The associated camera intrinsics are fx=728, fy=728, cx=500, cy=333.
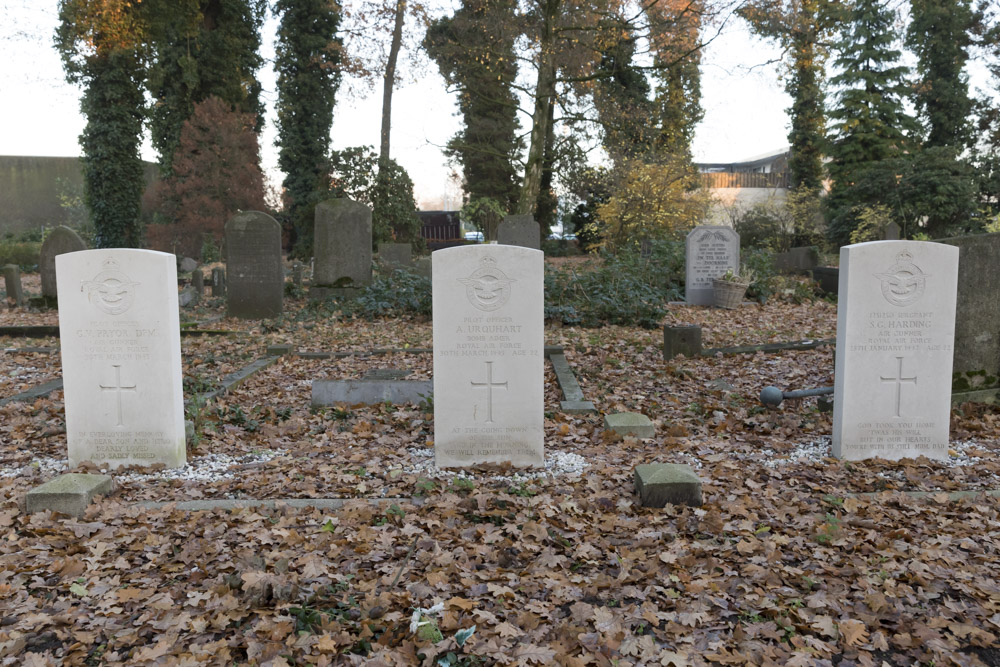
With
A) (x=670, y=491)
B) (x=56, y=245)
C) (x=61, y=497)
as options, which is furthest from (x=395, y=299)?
(x=670, y=491)

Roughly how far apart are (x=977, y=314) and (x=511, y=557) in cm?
494

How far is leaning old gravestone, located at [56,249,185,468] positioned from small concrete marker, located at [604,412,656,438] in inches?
128

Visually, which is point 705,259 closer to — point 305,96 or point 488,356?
point 488,356

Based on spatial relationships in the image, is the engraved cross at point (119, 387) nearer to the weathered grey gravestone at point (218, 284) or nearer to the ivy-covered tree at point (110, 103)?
the weathered grey gravestone at point (218, 284)

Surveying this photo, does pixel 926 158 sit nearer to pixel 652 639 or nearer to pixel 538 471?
pixel 538 471

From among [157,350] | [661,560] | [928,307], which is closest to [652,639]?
[661,560]

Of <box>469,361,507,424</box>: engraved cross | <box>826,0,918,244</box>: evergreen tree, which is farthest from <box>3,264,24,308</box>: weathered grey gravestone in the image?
<box>826,0,918,244</box>: evergreen tree

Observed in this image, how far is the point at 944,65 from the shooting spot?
2786 cm

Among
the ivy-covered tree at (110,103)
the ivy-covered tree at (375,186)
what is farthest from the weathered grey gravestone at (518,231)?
the ivy-covered tree at (110,103)

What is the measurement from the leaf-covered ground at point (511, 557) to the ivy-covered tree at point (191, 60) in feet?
65.6

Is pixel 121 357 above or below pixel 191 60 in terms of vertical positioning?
below

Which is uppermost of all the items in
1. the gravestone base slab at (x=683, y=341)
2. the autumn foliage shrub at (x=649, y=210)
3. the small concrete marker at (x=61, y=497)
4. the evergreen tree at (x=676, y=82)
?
the evergreen tree at (x=676, y=82)

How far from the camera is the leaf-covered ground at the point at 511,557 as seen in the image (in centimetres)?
287

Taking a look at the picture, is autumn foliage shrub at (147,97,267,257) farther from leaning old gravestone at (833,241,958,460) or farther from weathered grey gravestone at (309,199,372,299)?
leaning old gravestone at (833,241,958,460)
